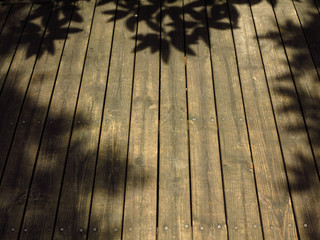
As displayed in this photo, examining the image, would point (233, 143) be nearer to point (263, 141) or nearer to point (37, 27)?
point (263, 141)

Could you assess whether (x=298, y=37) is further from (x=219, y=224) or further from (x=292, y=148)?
(x=219, y=224)

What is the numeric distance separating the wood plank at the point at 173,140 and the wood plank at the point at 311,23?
1228 millimetres

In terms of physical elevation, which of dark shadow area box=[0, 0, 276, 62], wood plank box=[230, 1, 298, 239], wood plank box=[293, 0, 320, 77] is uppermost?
dark shadow area box=[0, 0, 276, 62]

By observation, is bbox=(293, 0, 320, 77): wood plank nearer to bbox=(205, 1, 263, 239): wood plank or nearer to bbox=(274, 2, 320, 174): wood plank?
bbox=(274, 2, 320, 174): wood plank

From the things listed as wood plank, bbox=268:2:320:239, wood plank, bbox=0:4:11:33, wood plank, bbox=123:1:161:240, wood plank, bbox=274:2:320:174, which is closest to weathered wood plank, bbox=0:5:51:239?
wood plank, bbox=0:4:11:33

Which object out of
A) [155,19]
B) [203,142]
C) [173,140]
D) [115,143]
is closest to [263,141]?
[203,142]

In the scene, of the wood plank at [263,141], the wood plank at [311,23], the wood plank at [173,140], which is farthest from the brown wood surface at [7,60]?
the wood plank at [311,23]

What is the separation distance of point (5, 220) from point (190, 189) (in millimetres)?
1293

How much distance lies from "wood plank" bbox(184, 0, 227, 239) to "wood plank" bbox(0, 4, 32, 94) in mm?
1701

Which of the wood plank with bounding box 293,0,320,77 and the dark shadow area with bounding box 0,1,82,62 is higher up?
the dark shadow area with bounding box 0,1,82,62

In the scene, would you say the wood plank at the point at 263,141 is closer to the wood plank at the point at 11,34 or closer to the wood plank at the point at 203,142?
the wood plank at the point at 203,142

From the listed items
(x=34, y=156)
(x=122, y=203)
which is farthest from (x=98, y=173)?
(x=34, y=156)

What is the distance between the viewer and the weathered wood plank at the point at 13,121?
2549mm

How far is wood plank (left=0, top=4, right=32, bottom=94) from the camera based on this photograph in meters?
3.50
